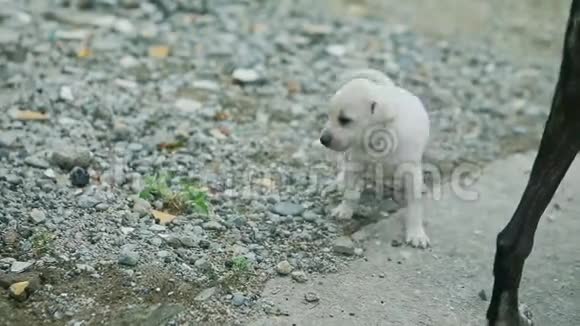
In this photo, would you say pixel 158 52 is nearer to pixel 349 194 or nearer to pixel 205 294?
pixel 349 194

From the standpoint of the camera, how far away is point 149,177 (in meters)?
4.05

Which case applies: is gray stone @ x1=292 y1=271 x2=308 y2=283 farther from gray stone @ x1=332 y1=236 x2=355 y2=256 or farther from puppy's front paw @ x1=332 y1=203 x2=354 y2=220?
puppy's front paw @ x1=332 y1=203 x2=354 y2=220

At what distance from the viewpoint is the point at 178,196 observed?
12.7ft

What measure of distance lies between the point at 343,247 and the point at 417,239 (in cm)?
36

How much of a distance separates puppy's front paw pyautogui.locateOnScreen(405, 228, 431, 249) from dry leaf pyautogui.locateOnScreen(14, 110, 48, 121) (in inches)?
80.0

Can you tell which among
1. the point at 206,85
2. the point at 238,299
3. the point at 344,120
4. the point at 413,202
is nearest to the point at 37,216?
the point at 238,299

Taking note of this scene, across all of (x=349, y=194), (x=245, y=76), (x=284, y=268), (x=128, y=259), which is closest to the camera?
(x=128, y=259)

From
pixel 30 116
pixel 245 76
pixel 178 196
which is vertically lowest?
pixel 178 196

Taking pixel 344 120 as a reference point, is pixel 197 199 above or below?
below

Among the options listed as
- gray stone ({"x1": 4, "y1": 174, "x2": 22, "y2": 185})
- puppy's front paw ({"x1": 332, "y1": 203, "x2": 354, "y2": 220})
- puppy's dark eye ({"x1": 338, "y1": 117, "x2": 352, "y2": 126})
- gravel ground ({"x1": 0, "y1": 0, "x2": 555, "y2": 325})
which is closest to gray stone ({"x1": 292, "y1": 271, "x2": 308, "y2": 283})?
gravel ground ({"x1": 0, "y1": 0, "x2": 555, "y2": 325})

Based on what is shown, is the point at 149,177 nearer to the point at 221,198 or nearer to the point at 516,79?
the point at 221,198

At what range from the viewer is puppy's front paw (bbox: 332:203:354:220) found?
3.99m

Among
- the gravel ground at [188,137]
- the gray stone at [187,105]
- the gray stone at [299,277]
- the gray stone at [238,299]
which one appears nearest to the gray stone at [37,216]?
the gravel ground at [188,137]

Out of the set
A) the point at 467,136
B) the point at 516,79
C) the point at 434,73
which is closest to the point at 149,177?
the point at 467,136
